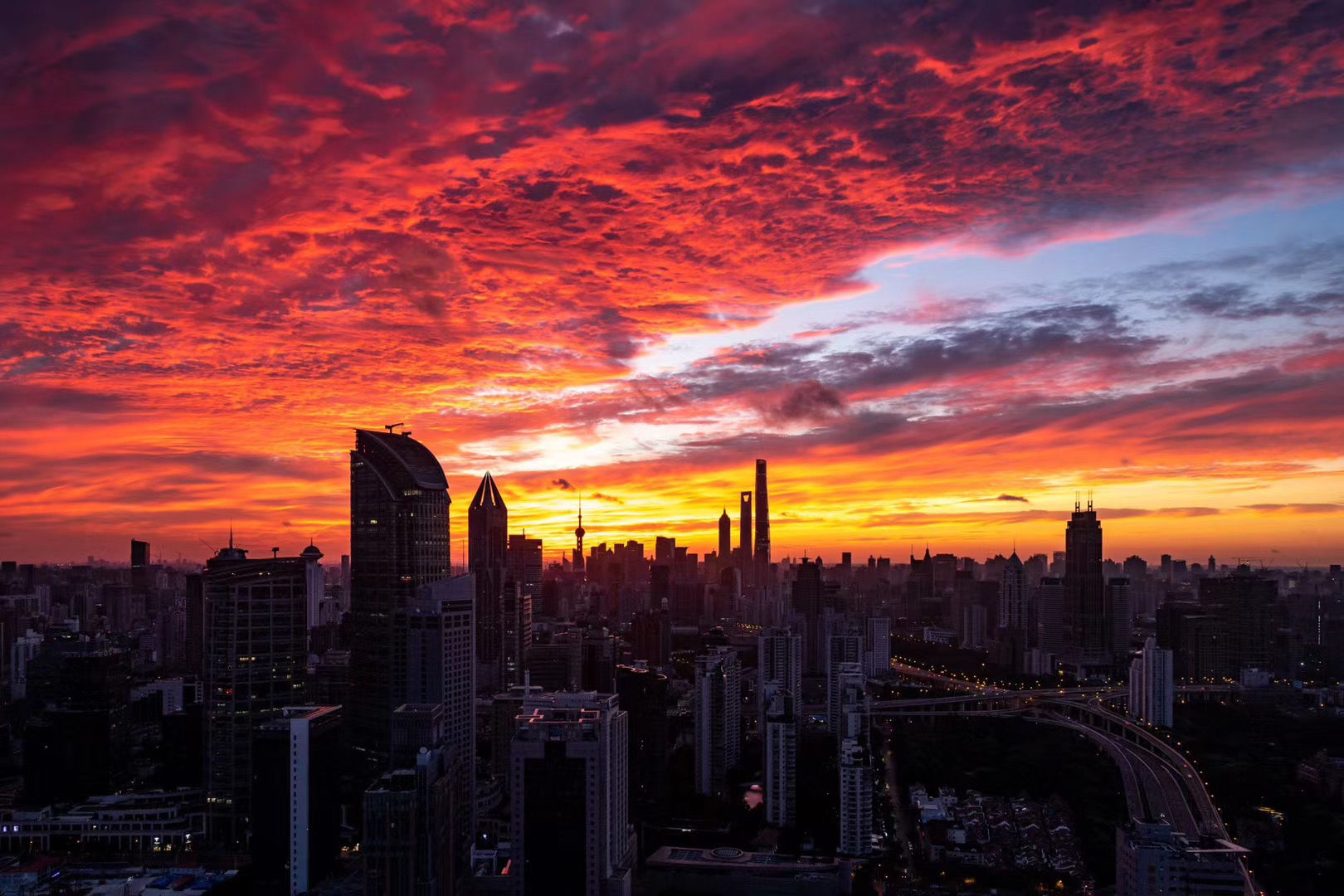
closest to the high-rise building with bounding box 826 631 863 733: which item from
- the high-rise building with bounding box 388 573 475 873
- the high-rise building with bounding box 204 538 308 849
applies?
the high-rise building with bounding box 388 573 475 873

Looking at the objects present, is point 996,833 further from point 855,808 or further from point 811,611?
point 811,611

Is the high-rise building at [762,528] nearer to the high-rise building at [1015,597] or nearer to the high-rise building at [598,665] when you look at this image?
the high-rise building at [1015,597]

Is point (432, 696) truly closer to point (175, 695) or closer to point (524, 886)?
point (524, 886)

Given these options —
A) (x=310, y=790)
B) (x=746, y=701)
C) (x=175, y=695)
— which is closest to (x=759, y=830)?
(x=310, y=790)

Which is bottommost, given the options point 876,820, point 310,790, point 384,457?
point 876,820

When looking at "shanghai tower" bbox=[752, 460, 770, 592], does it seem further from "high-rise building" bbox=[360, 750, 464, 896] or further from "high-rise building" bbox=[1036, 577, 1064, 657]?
"high-rise building" bbox=[360, 750, 464, 896]

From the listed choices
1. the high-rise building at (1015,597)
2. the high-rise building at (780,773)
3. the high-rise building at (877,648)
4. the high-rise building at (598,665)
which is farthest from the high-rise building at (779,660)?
the high-rise building at (1015,597)
